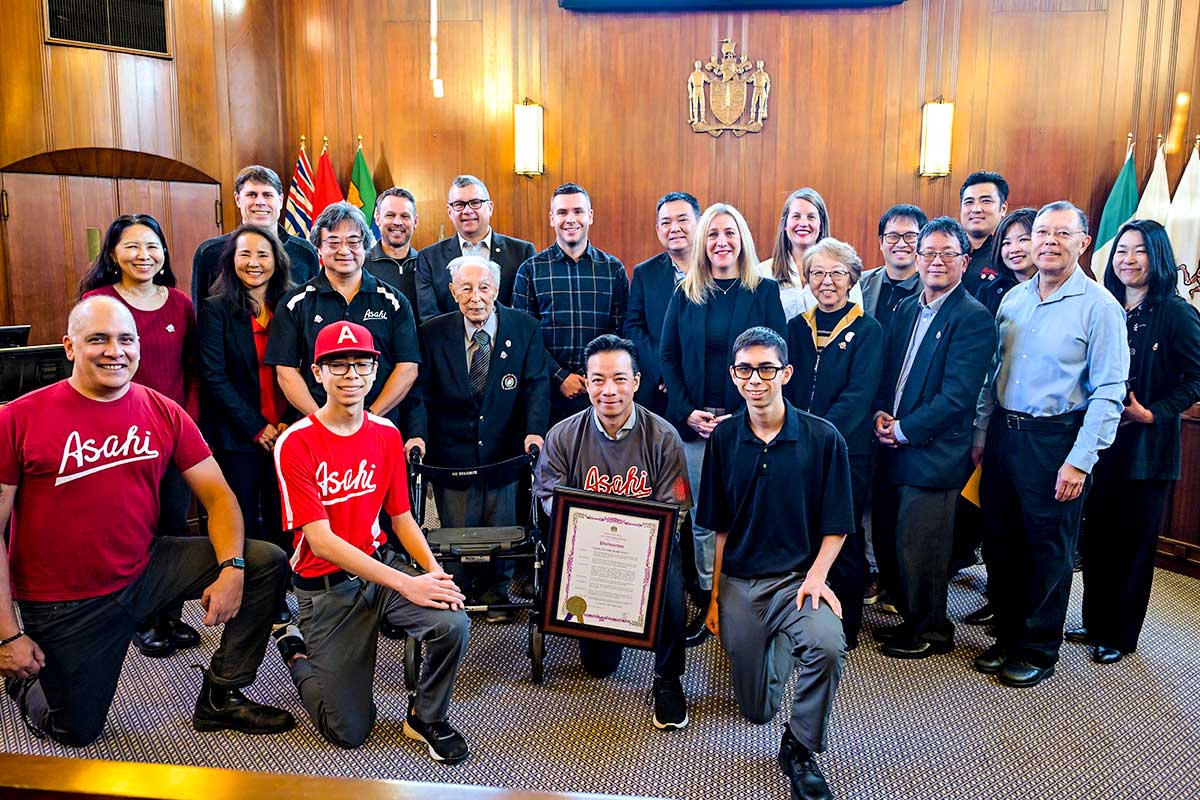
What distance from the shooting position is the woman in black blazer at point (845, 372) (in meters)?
3.25

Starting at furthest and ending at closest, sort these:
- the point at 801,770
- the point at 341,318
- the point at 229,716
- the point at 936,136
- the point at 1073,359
→ the point at 936,136 < the point at 341,318 < the point at 1073,359 < the point at 229,716 < the point at 801,770

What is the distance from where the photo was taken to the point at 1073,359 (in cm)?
298

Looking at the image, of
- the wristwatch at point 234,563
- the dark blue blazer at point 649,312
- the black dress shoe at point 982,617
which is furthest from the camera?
the dark blue blazer at point 649,312

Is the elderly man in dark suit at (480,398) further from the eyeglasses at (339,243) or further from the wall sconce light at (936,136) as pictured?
the wall sconce light at (936,136)

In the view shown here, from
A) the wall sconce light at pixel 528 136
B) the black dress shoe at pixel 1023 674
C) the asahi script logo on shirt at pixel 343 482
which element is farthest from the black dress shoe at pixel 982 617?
the wall sconce light at pixel 528 136

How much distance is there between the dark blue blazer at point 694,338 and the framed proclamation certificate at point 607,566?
32.5 inches

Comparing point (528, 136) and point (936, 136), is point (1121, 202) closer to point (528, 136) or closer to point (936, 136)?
point (936, 136)

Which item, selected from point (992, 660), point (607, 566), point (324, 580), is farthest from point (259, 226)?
point (992, 660)

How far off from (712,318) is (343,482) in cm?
166

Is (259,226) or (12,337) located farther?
(12,337)

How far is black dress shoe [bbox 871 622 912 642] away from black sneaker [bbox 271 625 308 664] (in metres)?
2.32

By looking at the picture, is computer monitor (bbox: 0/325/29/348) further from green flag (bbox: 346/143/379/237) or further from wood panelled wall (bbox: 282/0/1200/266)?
wood panelled wall (bbox: 282/0/1200/266)

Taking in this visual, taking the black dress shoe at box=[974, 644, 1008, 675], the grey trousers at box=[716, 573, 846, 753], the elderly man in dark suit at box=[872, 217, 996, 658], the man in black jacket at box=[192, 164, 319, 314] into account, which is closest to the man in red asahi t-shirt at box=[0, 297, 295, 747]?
the man in black jacket at box=[192, 164, 319, 314]

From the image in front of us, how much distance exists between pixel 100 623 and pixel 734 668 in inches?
80.5
